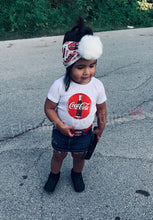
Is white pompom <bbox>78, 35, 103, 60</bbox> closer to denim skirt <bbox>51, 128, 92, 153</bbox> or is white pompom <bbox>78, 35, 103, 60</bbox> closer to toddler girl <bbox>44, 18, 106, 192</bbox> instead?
toddler girl <bbox>44, 18, 106, 192</bbox>

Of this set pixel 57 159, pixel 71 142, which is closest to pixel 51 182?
pixel 57 159

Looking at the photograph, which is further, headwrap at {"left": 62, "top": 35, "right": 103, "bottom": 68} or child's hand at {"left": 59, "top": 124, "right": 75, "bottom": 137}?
child's hand at {"left": 59, "top": 124, "right": 75, "bottom": 137}

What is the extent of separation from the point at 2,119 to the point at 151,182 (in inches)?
77.3

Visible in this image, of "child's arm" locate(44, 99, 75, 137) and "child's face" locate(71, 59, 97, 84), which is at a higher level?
"child's face" locate(71, 59, 97, 84)

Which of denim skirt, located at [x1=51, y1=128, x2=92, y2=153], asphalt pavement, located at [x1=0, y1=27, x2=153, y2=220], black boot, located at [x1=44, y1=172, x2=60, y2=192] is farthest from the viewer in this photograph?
black boot, located at [x1=44, y1=172, x2=60, y2=192]

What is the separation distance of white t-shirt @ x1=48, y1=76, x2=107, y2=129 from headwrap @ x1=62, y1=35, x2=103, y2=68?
194 millimetres

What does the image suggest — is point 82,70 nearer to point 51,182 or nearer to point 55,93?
point 55,93

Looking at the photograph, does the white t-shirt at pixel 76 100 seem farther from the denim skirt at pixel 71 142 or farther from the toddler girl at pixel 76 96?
the denim skirt at pixel 71 142

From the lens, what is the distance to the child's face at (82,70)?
67.4 inches

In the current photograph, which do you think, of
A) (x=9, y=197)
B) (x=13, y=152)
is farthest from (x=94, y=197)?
(x=13, y=152)

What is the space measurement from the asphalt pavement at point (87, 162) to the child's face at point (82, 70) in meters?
1.05

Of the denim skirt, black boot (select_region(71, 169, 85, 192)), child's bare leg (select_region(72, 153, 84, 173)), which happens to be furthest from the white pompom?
black boot (select_region(71, 169, 85, 192))

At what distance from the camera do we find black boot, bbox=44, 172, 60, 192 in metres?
2.21

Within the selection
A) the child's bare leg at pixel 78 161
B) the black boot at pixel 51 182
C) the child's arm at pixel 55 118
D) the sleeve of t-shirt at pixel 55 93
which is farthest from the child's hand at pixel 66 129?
the black boot at pixel 51 182
